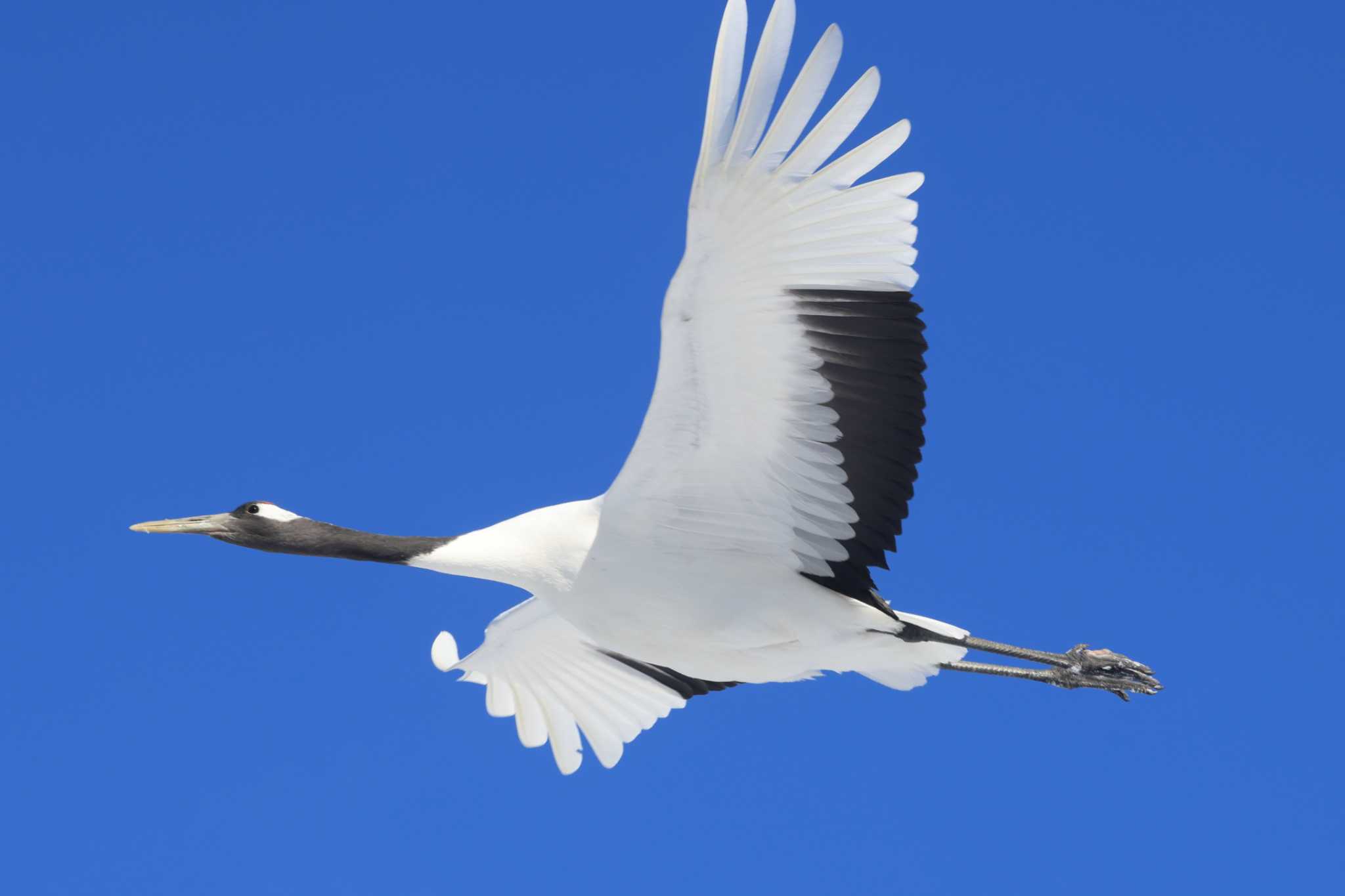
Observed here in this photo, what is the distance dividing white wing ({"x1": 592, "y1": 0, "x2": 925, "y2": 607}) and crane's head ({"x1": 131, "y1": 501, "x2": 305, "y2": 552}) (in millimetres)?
2419

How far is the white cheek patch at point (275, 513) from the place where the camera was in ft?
35.9

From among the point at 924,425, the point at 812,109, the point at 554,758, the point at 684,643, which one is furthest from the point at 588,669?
the point at 812,109

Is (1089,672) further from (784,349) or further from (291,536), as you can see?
(291,536)

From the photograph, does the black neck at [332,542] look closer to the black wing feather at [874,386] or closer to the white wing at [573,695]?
the white wing at [573,695]

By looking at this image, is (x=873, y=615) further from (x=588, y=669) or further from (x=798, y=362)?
(x=588, y=669)

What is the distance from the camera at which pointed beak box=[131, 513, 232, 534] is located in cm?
1112

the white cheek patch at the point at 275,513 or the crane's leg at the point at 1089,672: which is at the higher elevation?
the white cheek patch at the point at 275,513

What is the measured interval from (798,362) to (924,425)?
850mm

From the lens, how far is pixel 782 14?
7.48 meters

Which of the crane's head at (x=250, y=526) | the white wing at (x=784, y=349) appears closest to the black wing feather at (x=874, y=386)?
the white wing at (x=784, y=349)

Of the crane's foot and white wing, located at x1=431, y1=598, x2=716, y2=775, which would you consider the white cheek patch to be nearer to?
white wing, located at x1=431, y1=598, x2=716, y2=775

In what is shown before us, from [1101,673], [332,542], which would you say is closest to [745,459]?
[332,542]

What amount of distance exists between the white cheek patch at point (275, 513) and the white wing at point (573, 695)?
76.9 inches

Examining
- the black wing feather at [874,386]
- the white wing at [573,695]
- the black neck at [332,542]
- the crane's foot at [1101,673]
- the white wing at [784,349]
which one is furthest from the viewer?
the white wing at [573,695]
